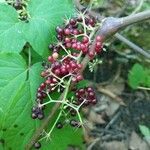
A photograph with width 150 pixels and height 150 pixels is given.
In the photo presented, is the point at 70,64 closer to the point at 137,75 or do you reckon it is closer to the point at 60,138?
the point at 60,138

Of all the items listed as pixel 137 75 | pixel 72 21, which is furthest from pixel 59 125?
pixel 137 75

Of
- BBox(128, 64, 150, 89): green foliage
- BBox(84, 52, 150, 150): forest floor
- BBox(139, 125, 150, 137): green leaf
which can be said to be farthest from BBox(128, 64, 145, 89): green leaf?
BBox(139, 125, 150, 137): green leaf

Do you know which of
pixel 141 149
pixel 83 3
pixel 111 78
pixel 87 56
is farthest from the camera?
pixel 111 78

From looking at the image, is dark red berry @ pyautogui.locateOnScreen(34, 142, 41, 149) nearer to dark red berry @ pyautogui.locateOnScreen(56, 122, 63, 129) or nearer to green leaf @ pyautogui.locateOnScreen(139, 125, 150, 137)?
dark red berry @ pyautogui.locateOnScreen(56, 122, 63, 129)

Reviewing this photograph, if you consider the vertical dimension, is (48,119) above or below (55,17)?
below

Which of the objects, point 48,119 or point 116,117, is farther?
point 116,117

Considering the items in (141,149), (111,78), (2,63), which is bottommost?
(141,149)

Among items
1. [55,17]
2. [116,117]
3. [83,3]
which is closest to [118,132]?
[116,117]

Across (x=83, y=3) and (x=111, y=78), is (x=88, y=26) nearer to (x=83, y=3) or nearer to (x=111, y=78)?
(x=83, y=3)

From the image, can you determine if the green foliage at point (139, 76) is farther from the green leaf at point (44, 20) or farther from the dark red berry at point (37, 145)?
the dark red berry at point (37, 145)
